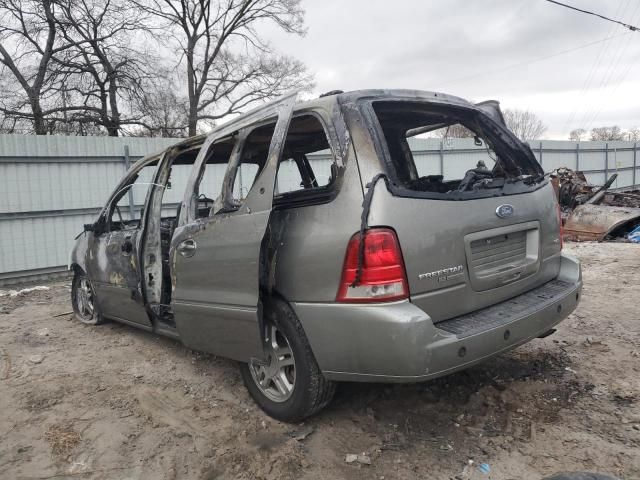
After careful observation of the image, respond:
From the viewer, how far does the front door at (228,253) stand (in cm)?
254

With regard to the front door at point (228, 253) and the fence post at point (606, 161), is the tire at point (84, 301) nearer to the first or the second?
the front door at point (228, 253)

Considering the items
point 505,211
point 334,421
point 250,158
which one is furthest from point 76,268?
point 505,211

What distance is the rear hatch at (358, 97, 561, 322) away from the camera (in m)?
2.25

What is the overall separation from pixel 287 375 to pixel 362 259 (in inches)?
39.5

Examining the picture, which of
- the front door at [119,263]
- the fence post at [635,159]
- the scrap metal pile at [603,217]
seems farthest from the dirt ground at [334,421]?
the fence post at [635,159]

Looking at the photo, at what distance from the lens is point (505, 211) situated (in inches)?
→ 103

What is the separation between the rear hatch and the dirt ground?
740 millimetres

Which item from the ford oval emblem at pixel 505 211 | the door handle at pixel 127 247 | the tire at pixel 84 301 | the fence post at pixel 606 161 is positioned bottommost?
the tire at pixel 84 301

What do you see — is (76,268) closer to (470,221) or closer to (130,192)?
(130,192)

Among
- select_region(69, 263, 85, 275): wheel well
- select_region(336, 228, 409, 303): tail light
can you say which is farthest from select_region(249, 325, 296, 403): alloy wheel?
select_region(69, 263, 85, 275): wheel well

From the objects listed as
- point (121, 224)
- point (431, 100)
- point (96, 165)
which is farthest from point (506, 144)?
point (96, 165)

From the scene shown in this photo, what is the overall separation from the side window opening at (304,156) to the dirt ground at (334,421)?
4.69 ft

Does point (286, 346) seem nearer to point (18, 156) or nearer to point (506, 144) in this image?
point (506, 144)

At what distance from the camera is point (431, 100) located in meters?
2.86
